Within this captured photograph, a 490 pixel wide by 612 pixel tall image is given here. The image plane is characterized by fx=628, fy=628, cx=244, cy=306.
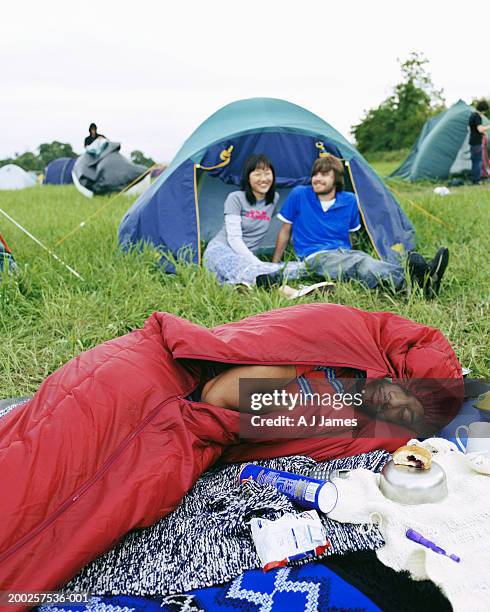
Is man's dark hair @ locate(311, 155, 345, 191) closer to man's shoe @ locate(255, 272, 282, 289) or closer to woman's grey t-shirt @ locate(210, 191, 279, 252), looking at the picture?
woman's grey t-shirt @ locate(210, 191, 279, 252)

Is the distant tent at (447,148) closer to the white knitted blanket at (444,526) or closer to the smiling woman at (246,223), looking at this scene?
the smiling woman at (246,223)

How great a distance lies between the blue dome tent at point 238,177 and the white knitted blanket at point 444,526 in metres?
2.17

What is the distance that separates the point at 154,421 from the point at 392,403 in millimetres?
667

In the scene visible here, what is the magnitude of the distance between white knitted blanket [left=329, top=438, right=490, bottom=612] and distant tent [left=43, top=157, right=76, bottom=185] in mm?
11222

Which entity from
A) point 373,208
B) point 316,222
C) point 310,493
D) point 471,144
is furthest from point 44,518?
point 471,144

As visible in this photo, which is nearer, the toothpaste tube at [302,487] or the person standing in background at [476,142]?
the toothpaste tube at [302,487]

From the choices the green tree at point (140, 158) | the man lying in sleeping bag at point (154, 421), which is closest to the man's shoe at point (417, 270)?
the man lying in sleeping bag at point (154, 421)

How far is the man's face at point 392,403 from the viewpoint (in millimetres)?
1733

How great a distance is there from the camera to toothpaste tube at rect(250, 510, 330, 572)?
1.33 m

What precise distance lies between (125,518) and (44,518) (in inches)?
6.9

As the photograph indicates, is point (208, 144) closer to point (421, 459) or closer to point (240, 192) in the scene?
point (240, 192)

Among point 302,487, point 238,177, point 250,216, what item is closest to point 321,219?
point 250,216

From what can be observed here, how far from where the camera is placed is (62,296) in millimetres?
2965

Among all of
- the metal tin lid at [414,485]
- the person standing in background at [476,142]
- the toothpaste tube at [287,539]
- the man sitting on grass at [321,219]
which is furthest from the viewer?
the person standing in background at [476,142]
